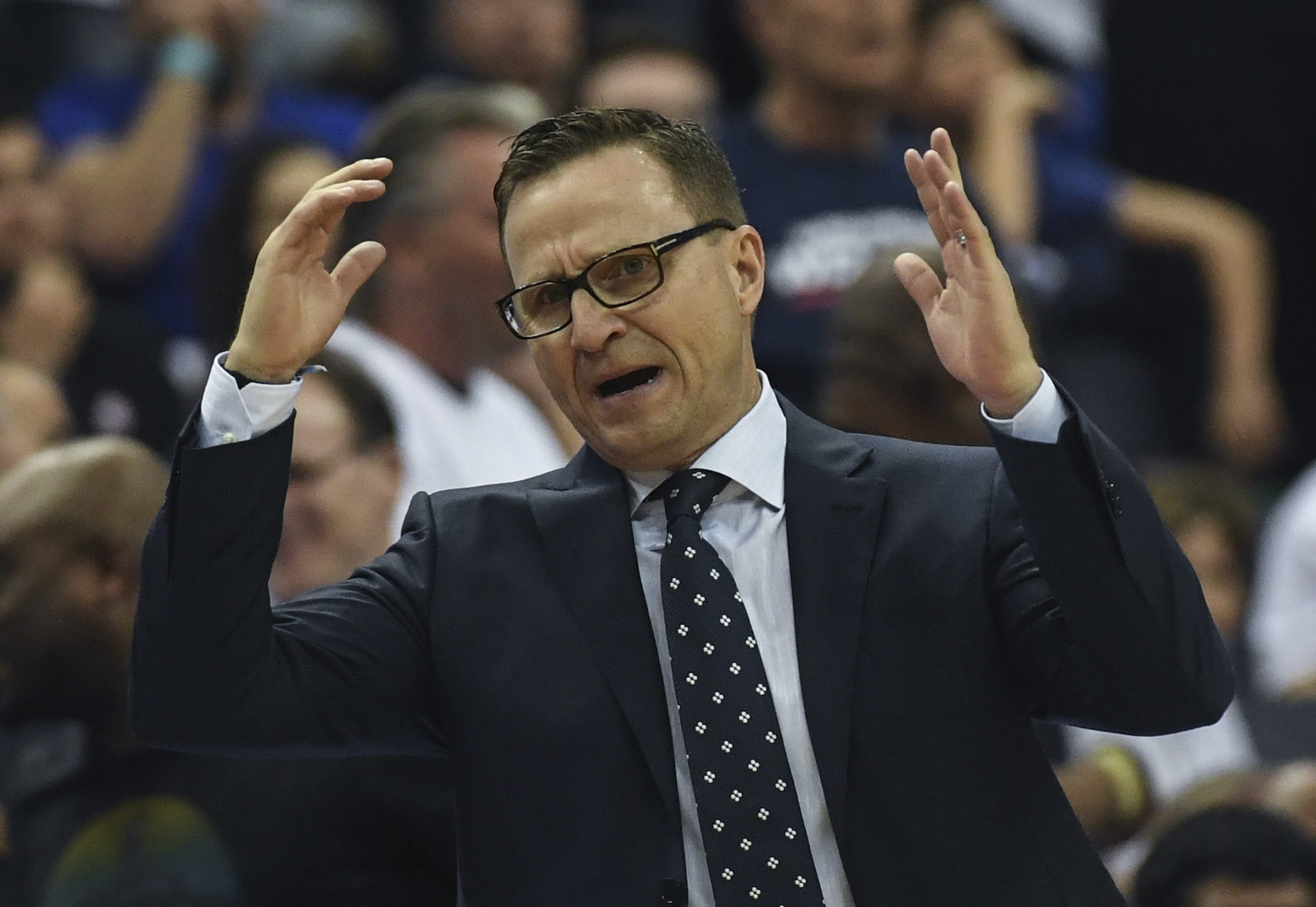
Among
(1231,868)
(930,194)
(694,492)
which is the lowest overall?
(1231,868)

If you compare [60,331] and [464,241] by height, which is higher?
[464,241]

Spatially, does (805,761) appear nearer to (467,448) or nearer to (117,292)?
(467,448)

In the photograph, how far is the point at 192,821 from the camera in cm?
292

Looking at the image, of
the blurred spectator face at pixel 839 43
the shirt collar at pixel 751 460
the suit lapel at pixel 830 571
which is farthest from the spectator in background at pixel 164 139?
the suit lapel at pixel 830 571

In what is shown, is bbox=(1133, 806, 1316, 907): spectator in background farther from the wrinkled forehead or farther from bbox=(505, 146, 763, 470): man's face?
the wrinkled forehead

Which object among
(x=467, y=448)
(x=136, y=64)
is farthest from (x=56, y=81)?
(x=467, y=448)

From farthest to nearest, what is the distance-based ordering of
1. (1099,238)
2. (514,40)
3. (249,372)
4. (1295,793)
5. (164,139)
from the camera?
(1099,238) → (514,40) → (164,139) → (1295,793) → (249,372)

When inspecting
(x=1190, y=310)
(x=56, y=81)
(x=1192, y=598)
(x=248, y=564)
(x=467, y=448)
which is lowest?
(x=1190, y=310)

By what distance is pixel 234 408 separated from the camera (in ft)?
6.91

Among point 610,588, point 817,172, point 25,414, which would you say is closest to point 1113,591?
point 610,588

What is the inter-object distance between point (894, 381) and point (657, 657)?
5.66 ft

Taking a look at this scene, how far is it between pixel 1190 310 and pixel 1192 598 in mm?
4912

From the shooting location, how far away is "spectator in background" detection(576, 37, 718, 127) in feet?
18.5

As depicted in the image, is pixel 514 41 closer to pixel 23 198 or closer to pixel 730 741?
Result: pixel 23 198
